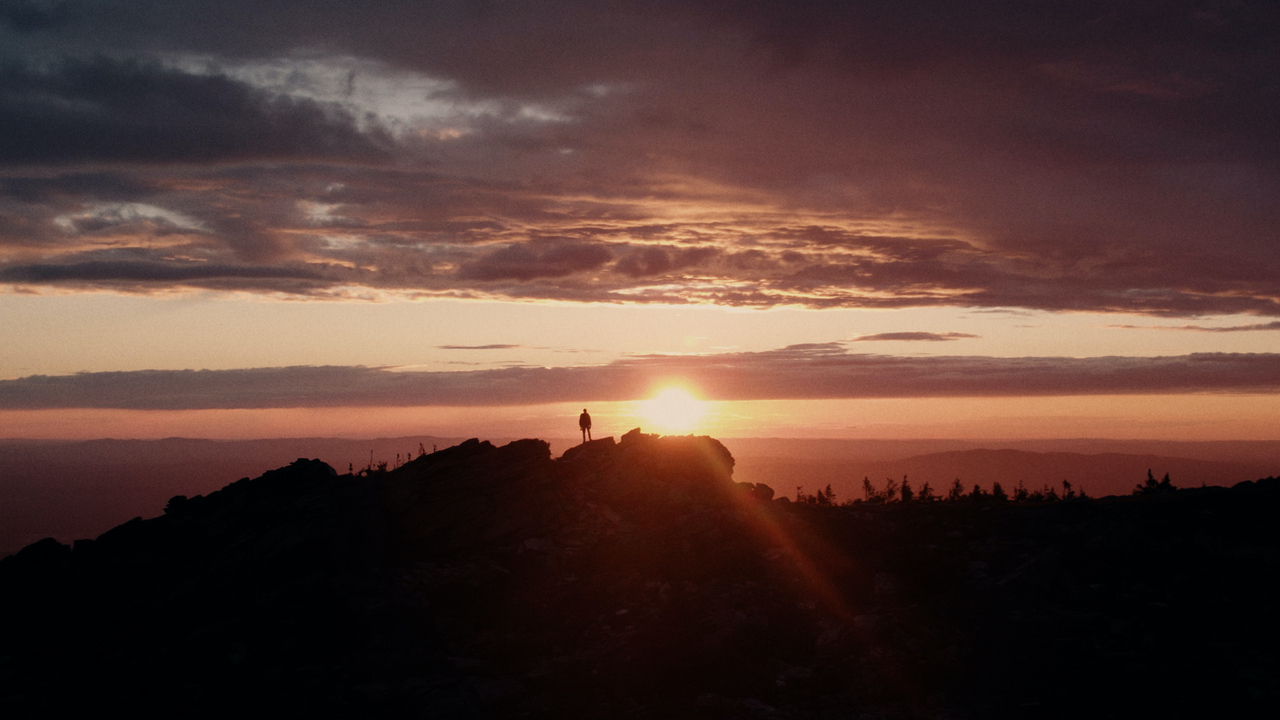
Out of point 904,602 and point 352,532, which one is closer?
point 904,602

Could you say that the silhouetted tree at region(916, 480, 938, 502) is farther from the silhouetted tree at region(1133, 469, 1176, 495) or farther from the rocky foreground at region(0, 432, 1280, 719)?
the silhouetted tree at region(1133, 469, 1176, 495)

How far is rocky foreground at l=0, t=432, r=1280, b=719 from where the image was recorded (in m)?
29.0

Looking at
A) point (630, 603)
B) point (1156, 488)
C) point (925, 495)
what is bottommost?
point (630, 603)

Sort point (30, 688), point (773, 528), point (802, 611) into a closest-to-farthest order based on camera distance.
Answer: point (30, 688), point (802, 611), point (773, 528)

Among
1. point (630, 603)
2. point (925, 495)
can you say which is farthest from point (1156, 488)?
point (630, 603)

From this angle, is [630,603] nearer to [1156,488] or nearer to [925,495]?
[925,495]

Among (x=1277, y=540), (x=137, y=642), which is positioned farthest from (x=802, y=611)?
(x=137, y=642)

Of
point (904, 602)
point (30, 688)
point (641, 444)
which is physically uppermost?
point (641, 444)

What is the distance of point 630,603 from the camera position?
1385 inches

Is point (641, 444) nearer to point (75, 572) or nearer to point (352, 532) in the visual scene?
Result: point (352, 532)

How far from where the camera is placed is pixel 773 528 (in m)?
40.8

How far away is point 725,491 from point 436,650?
57.9 ft

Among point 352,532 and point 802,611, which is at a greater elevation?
point 352,532

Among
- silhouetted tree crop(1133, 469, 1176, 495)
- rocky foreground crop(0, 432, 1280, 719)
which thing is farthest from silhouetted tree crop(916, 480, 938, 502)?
silhouetted tree crop(1133, 469, 1176, 495)
